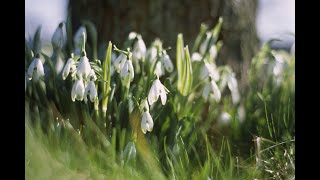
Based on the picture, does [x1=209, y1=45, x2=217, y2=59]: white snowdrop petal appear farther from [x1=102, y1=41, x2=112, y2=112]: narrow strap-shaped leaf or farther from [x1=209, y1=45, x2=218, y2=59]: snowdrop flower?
[x1=102, y1=41, x2=112, y2=112]: narrow strap-shaped leaf

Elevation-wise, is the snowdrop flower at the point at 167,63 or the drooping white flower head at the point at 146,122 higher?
the snowdrop flower at the point at 167,63

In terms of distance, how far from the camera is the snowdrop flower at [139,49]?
7.30ft

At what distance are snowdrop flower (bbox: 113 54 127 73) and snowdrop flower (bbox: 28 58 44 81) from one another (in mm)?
245

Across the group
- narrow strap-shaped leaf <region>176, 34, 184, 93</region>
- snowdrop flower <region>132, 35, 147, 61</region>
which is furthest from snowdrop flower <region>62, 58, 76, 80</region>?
narrow strap-shaped leaf <region>176, 34, 184, 93</region>

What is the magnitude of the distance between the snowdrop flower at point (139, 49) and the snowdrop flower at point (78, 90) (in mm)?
251

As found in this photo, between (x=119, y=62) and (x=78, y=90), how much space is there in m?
0.17

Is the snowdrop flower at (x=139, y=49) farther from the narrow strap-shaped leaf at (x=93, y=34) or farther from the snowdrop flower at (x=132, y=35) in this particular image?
the narrow strap-shaped leaf at (x=93, y=34)

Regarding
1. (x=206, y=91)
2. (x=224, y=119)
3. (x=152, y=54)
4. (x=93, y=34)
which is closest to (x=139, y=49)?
(x=152, y=54)

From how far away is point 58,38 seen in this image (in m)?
2.14

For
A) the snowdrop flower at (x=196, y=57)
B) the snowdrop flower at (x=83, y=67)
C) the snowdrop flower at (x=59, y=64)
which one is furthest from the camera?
the snowdrop flower at (x=196, y=57)

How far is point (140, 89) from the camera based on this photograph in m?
2.11

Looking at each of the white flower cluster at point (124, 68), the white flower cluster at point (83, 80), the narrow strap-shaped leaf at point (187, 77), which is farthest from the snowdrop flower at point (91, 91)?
the narrow strap-shaped leaf at point (187, 77)
